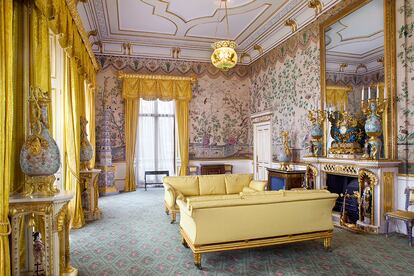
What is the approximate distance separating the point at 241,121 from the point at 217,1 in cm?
450

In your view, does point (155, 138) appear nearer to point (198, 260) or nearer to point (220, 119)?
point (220, 119)

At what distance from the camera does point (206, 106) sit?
977 centimetres

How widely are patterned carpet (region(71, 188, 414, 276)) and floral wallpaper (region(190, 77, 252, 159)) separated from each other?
4.97 meters

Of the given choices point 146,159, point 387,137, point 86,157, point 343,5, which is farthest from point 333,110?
point 146,159

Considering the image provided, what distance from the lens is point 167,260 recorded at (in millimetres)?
3611

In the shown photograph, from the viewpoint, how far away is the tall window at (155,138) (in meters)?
9.74

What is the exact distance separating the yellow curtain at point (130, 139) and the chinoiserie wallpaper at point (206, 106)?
0.52 ft

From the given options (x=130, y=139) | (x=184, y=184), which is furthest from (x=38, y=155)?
(x=130, y=139)

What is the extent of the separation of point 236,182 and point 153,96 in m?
4.68

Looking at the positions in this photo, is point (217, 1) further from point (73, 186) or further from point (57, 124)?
point (73, 186)

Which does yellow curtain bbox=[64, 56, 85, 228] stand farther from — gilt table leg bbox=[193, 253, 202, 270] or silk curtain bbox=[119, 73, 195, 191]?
Answer: silk curtain bbox=[119, 73, 195, 191]

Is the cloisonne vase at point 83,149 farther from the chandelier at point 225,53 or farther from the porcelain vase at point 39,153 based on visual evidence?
the chandelier at point 225,53

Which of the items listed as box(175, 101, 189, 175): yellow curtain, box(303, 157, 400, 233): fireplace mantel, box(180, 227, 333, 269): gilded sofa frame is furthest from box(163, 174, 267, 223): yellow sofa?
box(175, 101, 189, 175): yellow curtain

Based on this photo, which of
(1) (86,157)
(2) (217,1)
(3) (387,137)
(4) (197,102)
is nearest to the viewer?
(3) (387,137)
